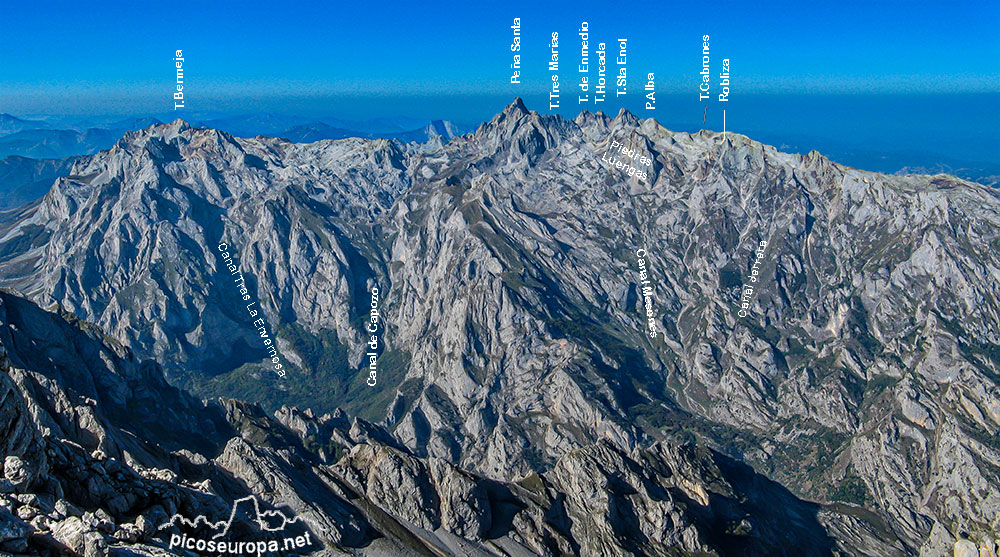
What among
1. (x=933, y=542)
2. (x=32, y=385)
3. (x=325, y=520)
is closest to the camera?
(x=325, y=520)

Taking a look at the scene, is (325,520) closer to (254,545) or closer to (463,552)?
(463,552)

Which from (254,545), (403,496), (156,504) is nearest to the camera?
(156,504)

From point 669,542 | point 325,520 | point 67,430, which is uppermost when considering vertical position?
point 67,430

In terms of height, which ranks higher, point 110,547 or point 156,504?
point 110,547

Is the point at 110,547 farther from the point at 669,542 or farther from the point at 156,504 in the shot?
the point at 669,542

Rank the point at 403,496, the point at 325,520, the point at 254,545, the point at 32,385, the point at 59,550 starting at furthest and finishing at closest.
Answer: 1. the point at 403,496
2. the point at 32,385
3. the point at 325,520
4. the point at 254,545
5. the point at 59,550

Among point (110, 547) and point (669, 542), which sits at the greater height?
point (110, 547)

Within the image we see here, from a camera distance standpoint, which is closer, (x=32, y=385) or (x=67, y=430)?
(x=67, y=430)

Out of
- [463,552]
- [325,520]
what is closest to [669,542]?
[463,552]

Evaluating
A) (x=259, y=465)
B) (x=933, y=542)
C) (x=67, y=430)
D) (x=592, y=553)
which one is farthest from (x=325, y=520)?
(x=933, y=542)
